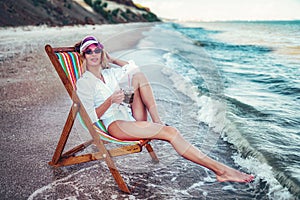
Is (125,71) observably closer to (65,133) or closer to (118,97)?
(118,97)

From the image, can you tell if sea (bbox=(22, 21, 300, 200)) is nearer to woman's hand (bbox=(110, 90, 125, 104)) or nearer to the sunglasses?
woman's hand (bbox=(110, 90, 125, 104))

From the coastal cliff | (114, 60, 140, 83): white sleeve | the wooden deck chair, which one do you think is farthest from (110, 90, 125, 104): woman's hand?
the coastal cliff

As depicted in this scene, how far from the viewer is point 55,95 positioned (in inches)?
239

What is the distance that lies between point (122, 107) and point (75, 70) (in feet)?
2.00

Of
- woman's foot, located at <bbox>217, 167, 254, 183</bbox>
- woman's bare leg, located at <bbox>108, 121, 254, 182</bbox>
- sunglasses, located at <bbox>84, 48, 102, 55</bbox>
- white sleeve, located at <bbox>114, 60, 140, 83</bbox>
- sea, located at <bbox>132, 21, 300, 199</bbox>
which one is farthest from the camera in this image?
white sleeve, located at <bbox>114, 60, 140, 83</bbox>

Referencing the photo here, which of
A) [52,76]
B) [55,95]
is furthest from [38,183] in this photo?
[52,76]

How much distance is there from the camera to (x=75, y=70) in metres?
3.22

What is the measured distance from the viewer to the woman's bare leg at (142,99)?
125 inches

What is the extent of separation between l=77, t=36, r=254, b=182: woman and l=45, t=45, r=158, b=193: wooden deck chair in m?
0.08

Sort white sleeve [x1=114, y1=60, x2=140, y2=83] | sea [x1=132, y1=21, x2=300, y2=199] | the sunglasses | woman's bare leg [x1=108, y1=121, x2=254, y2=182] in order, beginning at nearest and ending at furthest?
woman's bare leg [x1=108, y1=121, x2=254, y2=182] < sea [x1=132, y1=21, x2=300, y2=199] < the sunglasses < white sleeve [x1=114, y1=60, x2=140, y2=83]

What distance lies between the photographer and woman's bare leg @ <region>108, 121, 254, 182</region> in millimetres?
2812

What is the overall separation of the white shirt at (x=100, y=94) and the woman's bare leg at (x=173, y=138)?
113mm

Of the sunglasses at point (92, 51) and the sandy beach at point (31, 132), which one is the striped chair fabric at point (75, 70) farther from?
the sandy beach at point (31, 132)

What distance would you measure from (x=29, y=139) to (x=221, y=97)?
4100mm
